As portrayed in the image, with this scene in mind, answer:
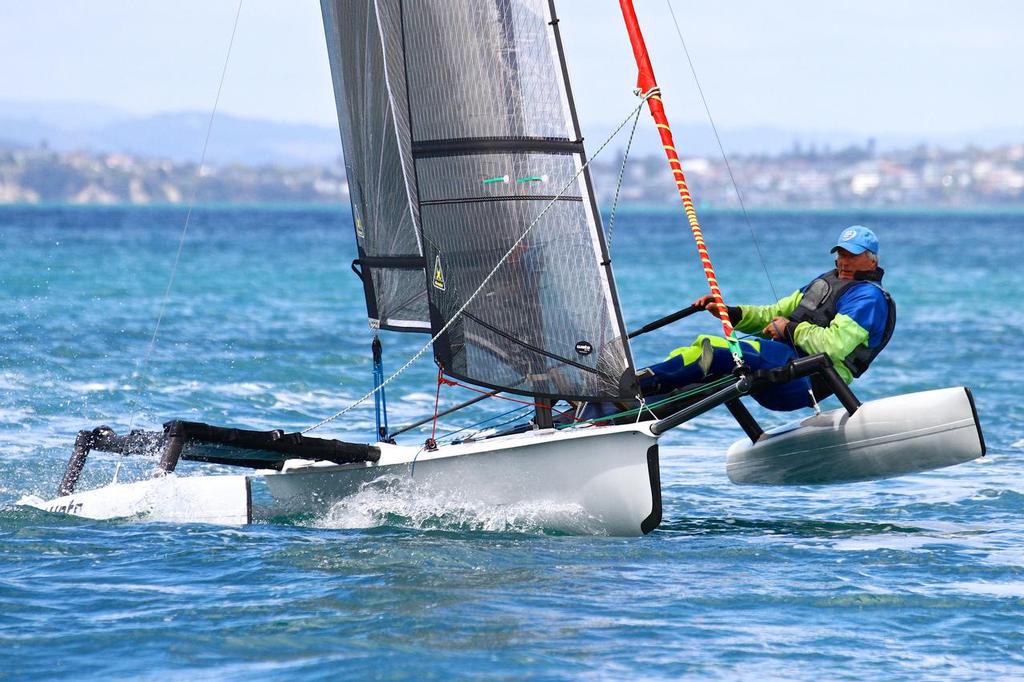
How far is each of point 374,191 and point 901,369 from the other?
27.0 feet

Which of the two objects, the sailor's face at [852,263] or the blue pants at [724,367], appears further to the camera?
the sailor's face at [852,263]

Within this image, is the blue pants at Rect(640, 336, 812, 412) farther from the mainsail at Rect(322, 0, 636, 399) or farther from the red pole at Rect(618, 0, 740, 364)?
the mainsail at Rect(322, 0, 636, 399)

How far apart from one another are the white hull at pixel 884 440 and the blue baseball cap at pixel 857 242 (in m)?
0.74

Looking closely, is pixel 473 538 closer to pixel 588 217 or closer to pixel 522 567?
pixel 522 567

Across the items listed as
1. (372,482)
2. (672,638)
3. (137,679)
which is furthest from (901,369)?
(137,679)

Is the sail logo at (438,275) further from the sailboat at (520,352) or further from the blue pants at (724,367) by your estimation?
the blue pants at (724,367)

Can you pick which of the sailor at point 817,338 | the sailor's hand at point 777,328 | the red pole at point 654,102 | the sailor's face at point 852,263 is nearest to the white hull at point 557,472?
the sailor at point 817,338

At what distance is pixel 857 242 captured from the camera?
6902 millimetres

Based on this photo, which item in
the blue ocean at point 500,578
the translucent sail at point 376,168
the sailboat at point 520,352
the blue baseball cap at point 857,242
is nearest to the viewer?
the blue ocean at point 500,578

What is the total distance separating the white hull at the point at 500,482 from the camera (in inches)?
247

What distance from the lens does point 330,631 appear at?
504 cm

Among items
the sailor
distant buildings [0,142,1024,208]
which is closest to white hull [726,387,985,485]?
the sailor

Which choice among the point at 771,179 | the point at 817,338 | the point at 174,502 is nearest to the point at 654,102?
the point at 817,338

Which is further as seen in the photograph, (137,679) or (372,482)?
(372,482)
